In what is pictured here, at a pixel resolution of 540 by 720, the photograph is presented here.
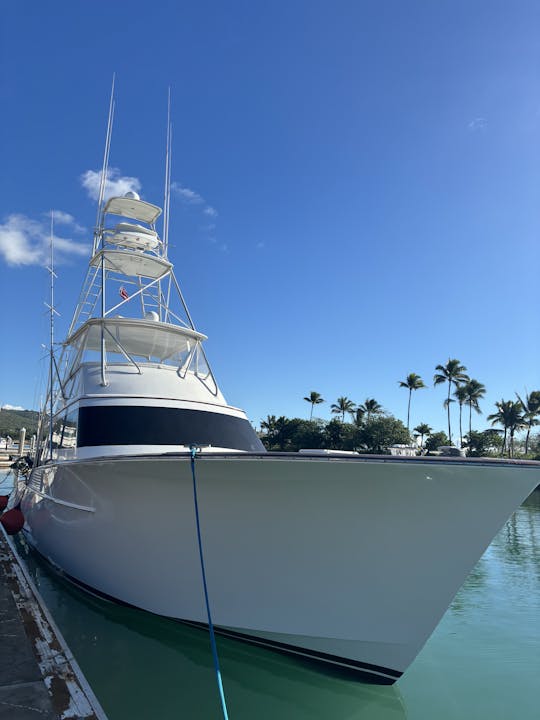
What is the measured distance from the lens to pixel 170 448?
22.0 feet

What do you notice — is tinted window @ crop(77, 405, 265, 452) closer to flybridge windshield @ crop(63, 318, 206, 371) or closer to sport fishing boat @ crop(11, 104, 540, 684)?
sport fishing boat @ crop(11, 104, 540, 684)

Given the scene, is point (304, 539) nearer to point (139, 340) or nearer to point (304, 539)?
point (304, 539)

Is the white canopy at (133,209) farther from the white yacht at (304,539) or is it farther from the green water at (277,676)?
the green water at (277,676)

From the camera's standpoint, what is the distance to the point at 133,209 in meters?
10.5

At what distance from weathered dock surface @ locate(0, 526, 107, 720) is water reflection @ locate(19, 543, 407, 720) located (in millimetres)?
424

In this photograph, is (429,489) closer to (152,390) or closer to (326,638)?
(326,638)

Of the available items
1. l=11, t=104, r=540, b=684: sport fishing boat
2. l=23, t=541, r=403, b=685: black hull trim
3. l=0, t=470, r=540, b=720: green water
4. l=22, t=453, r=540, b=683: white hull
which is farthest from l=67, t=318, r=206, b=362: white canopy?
l=23, t=541, r=403, b=685: black hull trim

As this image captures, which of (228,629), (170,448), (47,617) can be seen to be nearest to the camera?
(228,629)

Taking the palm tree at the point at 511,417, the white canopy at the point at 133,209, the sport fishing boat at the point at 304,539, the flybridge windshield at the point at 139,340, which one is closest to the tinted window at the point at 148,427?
the sport fishing boat at the point at 304,539

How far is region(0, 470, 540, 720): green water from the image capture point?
167 inches

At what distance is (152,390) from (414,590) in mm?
4637

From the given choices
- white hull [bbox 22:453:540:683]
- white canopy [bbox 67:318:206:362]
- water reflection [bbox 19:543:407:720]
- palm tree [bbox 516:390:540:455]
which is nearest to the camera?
white hull [bbox 22:453:540:683]

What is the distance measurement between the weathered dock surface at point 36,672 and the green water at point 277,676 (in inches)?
16.5

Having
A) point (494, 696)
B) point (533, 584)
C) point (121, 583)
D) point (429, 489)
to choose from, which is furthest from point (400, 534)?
point (533, 584)
